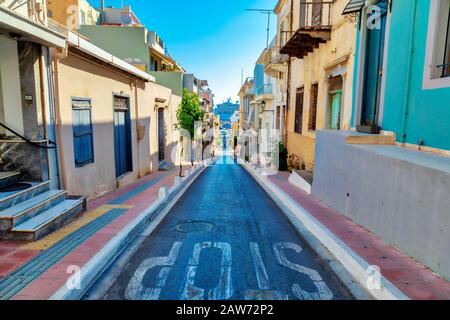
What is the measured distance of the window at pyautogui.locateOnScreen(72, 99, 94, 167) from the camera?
813cm

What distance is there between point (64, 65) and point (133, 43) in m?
15.8

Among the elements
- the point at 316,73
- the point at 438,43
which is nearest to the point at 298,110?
the point at 316,73

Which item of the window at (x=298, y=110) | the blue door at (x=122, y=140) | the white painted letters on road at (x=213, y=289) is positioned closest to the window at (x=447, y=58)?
the white painted letters on road at (x=213, y=289)

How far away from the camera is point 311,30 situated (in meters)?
11.0

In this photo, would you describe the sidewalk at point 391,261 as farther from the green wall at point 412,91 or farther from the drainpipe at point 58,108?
the drainpipe at point 58,108

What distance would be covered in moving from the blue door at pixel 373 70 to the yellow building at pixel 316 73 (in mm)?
800

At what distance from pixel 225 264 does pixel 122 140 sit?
31.1 feet

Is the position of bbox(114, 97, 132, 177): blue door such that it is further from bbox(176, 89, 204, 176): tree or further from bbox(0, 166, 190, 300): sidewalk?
bbox(176, 89, 204, 176): tree

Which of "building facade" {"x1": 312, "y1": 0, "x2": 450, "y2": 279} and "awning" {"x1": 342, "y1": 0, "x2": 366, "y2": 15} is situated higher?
"awning" {"x1": 342, "y1": 0, "x2": 366, "y2": 15}

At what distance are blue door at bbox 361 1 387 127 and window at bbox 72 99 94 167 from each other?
817cm

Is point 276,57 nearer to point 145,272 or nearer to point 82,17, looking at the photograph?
point 82,17

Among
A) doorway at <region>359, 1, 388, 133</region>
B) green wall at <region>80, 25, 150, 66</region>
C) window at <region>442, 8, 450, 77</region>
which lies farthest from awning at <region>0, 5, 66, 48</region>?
green wall at <region>80, 25, 150, 66</region>

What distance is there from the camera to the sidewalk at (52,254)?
137 inches
